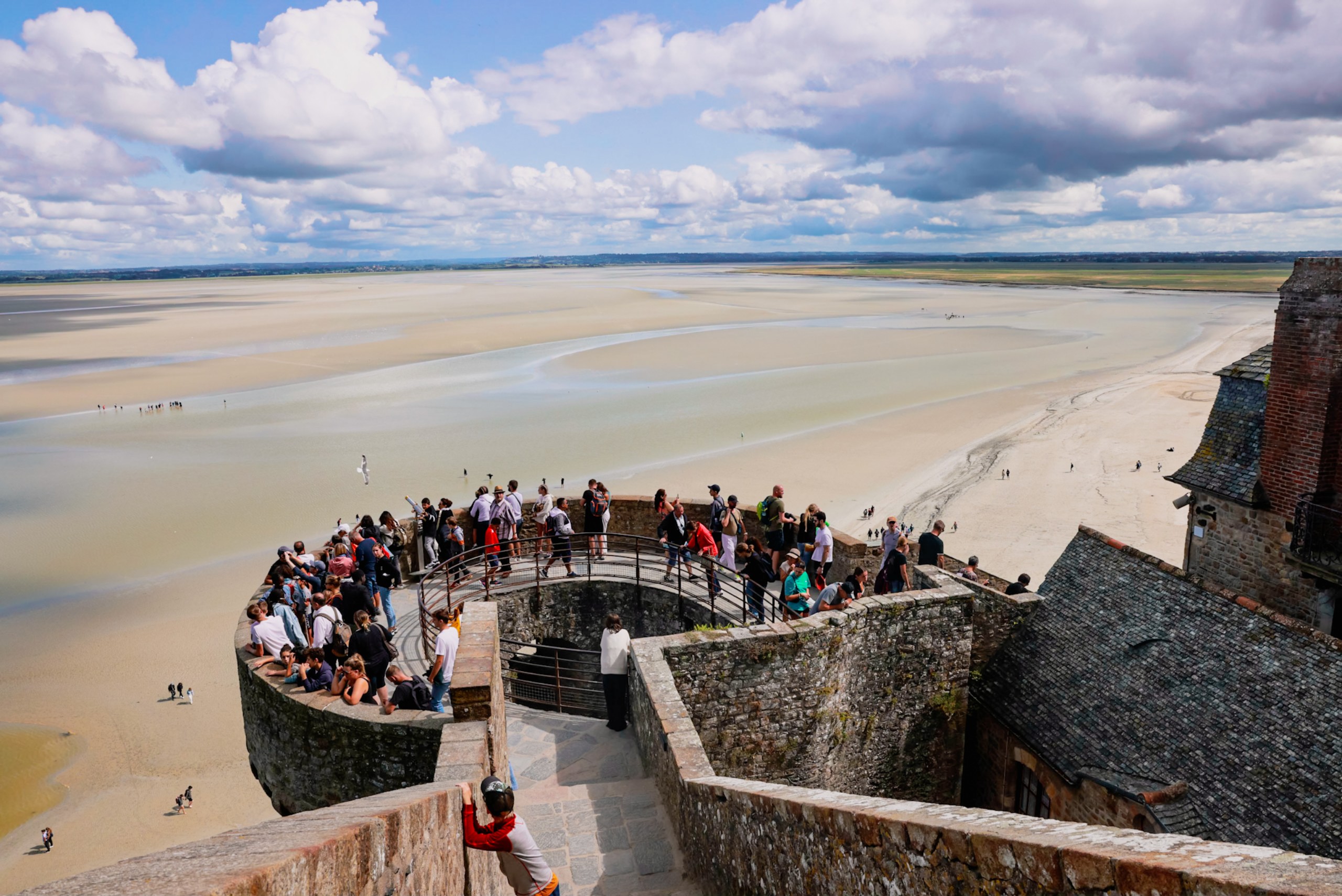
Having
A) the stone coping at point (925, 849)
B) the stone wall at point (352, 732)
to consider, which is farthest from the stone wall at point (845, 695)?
the stone wall at point (352, 732)

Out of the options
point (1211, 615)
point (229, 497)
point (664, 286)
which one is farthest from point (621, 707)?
point (664, 286)

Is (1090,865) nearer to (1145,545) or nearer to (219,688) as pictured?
(219,688)

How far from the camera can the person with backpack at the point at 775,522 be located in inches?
540

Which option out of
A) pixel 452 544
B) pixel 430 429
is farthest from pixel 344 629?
pixel 430 429

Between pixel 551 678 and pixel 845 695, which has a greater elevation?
pixel 845 695

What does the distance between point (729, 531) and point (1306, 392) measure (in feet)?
27.0

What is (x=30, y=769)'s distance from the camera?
17266mm

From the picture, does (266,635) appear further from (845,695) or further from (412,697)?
(845,695)

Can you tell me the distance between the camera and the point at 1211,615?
10.2 meters

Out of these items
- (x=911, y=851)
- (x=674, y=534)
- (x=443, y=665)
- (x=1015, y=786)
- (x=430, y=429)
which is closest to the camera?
(x=911, y=851)

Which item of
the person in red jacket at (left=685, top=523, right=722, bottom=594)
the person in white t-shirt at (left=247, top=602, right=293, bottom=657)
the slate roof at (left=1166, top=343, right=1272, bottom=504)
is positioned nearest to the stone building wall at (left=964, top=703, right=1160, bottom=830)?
the person in red jacket at (left=685, top=523, right=722, bottom=594)

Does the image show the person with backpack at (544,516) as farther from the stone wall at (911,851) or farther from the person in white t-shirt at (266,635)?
the stone wall at (911,851)

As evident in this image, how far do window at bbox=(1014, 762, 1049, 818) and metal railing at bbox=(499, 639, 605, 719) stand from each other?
19.2 ft

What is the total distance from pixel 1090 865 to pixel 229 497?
31720 mm
